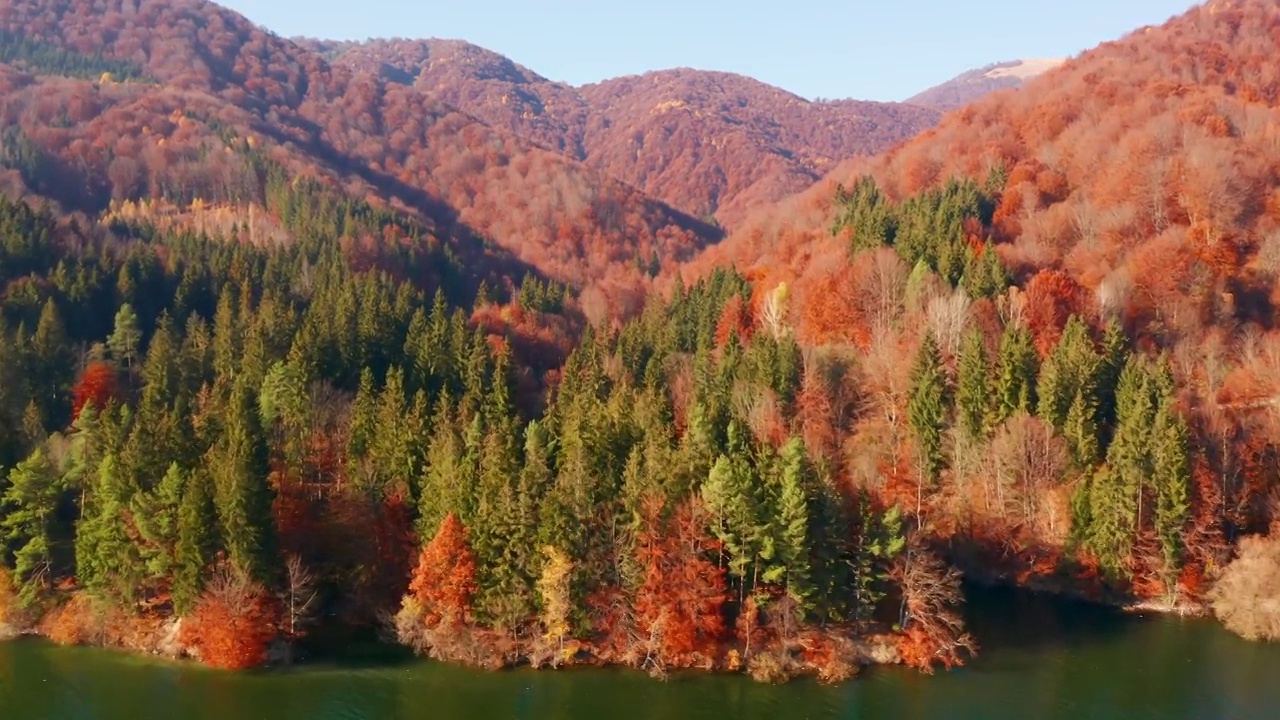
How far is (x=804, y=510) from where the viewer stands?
41562 millimetres

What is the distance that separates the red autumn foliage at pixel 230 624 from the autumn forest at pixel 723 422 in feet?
0.49

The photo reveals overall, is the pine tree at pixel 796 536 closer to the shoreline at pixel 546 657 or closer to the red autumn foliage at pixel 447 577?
the shoreline at pixel 546 657

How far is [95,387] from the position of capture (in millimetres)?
65562

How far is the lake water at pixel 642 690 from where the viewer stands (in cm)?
3816

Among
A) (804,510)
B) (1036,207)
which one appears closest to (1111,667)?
(804,510)

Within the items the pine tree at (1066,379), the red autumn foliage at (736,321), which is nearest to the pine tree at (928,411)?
the pine tree at (1066,379)

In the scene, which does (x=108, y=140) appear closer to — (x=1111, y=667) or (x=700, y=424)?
(x=700, y=424)

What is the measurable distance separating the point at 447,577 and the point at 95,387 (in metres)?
37.1

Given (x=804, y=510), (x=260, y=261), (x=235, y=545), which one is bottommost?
(x=235, y=545)

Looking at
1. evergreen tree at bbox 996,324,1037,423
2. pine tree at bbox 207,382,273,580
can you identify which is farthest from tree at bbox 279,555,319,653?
evergreen tree at bbox 996,324,1037,423

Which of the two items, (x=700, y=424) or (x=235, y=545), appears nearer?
(x=235, y=545)

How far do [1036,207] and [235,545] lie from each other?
7119cm

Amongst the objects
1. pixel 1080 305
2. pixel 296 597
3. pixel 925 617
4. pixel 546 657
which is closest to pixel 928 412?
pixel 1080 305

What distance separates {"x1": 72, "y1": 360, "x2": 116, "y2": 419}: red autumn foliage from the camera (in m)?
64.4
